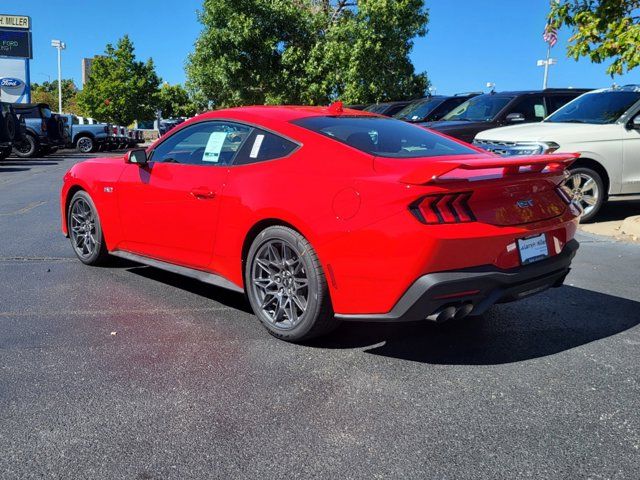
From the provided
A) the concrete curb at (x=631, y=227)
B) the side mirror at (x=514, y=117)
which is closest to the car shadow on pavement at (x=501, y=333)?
the concrete curb at (x=631, y=227)

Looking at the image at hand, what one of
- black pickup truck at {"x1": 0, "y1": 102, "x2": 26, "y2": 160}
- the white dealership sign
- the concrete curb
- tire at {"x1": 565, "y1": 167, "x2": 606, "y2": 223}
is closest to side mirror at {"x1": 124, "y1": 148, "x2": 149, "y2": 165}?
tire at {"x1": 565, "y1": 167, "x2": 606, "y2": 223}

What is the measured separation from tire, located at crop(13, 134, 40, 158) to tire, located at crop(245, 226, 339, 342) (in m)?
21.6

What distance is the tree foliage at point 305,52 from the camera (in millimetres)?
23875

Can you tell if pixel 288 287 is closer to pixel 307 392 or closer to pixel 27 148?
pixel 307 392

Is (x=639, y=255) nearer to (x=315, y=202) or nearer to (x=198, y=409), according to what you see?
(x=315, y=202)

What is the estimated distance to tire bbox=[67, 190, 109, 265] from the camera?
5.75 m

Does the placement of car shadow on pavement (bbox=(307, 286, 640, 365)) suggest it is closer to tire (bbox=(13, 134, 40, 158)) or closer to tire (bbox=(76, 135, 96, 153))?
tire (bbox=(13, 134, 40, 158))

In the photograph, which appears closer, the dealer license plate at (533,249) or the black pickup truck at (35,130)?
the dealer license plate at (533,249)

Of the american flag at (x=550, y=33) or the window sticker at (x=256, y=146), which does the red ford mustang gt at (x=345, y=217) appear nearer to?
the window sticker at (x=256, y=146)

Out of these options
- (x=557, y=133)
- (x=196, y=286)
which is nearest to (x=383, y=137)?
(x=196, y=286)

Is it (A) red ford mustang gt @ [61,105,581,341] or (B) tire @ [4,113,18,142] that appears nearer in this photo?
(A) red ford mustang gt @ [61,105,581,341]

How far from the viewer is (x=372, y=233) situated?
3373 millimetres

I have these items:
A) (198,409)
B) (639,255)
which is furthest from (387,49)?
(198,409)

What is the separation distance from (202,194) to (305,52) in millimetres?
23507
